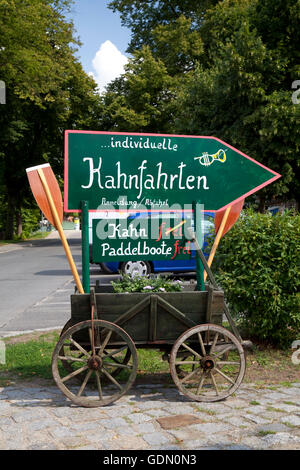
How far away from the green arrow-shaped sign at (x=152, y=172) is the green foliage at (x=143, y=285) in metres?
0.74

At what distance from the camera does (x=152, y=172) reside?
4.86m

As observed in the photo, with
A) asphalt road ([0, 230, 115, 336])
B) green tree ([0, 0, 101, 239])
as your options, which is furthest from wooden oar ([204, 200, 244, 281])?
green tree ([0, 0, 101, 239])

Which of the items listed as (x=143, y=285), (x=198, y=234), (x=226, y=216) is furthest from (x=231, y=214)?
(x=143, y=285)

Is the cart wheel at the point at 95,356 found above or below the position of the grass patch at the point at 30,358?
above

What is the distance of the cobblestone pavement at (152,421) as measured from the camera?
3424 mm

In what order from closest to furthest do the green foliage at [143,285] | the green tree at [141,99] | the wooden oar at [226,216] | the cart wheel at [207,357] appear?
1. the cart wheel at [207,357]
2. the green foliage at [143,285]
3. the wooden oar at [226,216]
4. the green tree at [141,99]

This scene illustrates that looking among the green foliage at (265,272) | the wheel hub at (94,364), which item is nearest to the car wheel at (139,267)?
the green foliage at (265,272)

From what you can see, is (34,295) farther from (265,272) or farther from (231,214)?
(231,214)

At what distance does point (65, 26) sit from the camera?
30.5m

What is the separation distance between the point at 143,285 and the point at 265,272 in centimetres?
137

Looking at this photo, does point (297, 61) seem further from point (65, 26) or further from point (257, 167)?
point (65, 26)

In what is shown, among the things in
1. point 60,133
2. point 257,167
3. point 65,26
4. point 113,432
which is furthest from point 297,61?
point 60,133

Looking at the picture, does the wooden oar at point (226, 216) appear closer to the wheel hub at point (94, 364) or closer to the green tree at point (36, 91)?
the wheel hub at point (94, 364)
